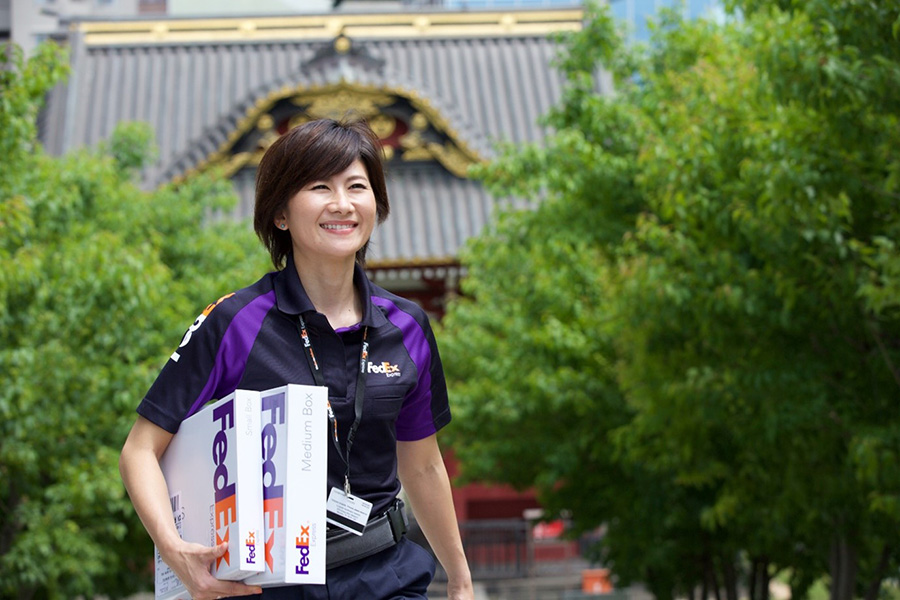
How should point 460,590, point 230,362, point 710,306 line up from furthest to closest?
point 710,306 < point 460,590 < point 230,362

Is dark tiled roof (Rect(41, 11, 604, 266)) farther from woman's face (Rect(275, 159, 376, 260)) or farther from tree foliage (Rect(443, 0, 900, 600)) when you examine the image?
woman's face (Rect(275, 159, 376, 260))

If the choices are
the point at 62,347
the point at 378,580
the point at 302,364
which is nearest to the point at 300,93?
the point at 62,347

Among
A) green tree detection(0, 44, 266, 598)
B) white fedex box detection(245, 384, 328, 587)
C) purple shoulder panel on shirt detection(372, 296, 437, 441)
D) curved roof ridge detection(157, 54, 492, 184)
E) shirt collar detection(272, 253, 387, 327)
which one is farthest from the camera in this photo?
curved roof ridge detection(157, 54, 492, 184)

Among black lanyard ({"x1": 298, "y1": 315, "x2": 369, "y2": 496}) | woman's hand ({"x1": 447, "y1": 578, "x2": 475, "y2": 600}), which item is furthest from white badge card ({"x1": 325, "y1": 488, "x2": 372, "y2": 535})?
woman's hand ({"x1": 447, "y1": 578, "x2": 475, "y2": 600})

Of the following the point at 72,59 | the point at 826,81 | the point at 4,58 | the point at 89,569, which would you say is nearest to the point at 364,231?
the point at 826,81

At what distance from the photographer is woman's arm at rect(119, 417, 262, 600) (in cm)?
272

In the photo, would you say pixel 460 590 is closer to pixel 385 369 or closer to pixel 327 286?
pixel 385 369

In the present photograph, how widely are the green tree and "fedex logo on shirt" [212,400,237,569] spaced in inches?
204

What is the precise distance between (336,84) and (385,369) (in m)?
16.6

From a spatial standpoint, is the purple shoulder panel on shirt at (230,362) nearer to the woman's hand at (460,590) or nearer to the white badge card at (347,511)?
the white badge card at (347,511)

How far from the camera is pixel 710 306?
801 centimetres

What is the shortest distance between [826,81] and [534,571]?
41.0 ft

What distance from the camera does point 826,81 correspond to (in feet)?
21.4

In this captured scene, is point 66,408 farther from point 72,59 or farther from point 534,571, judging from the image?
point 72,59
